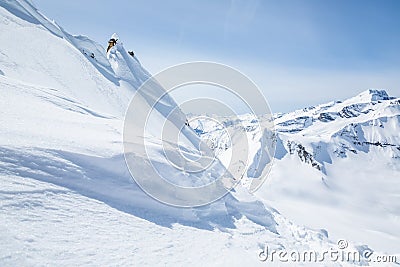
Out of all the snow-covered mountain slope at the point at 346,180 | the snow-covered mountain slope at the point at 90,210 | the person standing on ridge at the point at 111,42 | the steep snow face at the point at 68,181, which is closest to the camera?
the snow-covered mountain slope at the point at 90,210

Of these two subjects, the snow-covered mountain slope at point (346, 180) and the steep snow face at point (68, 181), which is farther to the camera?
the snow-covered mountain slope at point (346, 180)

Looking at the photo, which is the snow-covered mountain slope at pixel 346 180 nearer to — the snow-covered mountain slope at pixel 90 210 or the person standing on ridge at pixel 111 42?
the person standing on ridge at pixel 111 42

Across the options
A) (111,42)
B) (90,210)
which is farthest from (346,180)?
(90,210)

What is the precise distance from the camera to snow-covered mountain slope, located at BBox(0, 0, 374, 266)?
5164 millimetres

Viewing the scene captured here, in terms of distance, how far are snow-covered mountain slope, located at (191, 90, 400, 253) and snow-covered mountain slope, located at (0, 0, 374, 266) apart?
30214mm

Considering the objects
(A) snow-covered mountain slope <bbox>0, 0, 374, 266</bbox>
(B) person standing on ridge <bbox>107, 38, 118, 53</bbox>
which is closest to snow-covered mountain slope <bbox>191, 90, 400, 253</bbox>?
(B) person standing on ridge <bbox>107, 38, 118, 53</bbox>

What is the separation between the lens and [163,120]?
2564cm

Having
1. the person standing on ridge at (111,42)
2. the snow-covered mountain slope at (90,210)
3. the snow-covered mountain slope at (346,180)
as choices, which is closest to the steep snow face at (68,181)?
the snow-covered mountain slope at (90,210)

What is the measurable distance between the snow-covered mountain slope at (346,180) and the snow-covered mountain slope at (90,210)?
30214 millimetres

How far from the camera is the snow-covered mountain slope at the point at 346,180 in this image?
58656 millimetres

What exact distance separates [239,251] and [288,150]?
126162 millimetres

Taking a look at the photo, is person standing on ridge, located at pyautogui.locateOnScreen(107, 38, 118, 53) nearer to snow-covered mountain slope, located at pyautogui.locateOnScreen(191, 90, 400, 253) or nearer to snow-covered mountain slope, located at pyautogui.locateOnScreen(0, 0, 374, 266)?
snow-covered mountain slope, located at pyautogui.locateOnScreen(191, 90, 400, 253)

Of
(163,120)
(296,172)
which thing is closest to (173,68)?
(163,120)

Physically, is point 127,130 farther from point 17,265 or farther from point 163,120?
point 163,120
